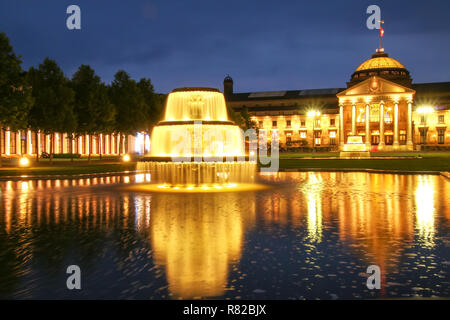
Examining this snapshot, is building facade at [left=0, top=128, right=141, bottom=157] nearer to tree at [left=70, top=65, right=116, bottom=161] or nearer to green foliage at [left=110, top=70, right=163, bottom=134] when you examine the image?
tree at [left=70, top=65, right=116, bottom=161]

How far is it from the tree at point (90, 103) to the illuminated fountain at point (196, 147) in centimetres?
3395

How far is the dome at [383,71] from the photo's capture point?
363ft

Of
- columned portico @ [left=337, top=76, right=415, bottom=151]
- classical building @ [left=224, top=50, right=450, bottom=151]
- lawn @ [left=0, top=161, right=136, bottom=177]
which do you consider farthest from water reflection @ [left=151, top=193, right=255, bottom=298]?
columned portico @ [left=337, top=76, right=415, bottom=151]

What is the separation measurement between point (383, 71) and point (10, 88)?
98005 millimetres

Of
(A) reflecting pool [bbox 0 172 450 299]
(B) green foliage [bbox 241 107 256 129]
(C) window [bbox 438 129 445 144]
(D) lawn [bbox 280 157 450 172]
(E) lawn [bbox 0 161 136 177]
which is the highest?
(B) green foliage [bbox 241 107 256 129]

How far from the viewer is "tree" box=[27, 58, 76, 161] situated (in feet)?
156

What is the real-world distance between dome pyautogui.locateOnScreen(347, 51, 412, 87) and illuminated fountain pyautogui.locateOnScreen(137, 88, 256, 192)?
3882 inches

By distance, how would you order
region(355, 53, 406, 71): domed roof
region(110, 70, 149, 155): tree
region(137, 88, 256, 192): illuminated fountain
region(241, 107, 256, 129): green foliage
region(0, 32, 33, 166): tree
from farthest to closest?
region(355, 53, 406, 71): domed roof
region(241, 107, 256, 129): green foliage
region(110, 70, 149, 155): tree
region(0, 32, 33, 166): tree
region(137, 88, 256, 192): illuminated fountain

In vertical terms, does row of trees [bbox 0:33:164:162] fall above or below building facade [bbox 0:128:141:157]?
above

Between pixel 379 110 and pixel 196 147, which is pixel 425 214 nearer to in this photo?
pixel 196 147

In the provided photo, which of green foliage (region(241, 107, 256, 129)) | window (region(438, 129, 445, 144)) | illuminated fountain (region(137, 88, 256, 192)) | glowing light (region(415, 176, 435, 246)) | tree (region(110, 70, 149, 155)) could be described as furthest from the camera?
window (region(438, 129, 445, 144))

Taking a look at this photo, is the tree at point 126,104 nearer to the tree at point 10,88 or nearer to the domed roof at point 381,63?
the tree at point 10,88
